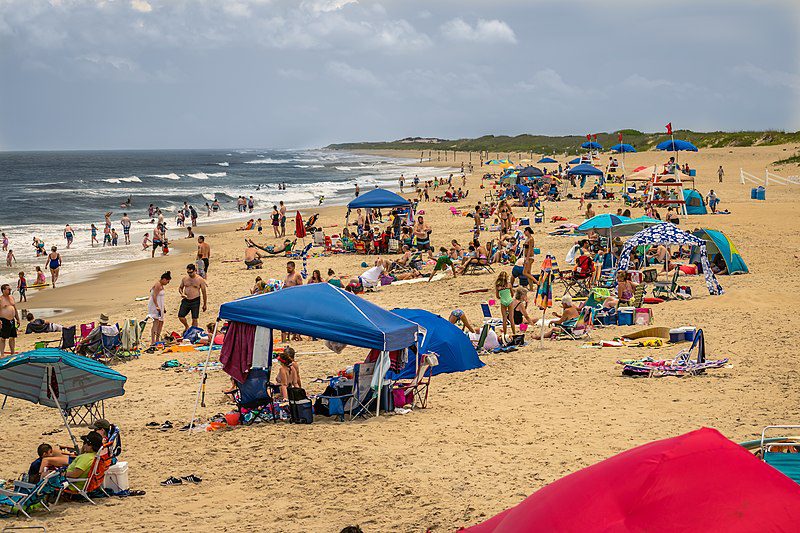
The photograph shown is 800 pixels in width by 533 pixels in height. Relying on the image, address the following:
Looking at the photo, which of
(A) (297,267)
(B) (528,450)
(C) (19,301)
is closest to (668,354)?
(B) (528,450)

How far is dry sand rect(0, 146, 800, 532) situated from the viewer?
7.62m

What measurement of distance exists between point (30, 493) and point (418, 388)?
4.91 m

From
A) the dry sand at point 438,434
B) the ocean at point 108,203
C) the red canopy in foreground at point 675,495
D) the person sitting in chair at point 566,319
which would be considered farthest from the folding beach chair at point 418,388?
the ocean at point 108,203

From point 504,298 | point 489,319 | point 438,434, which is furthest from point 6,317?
point 438,434

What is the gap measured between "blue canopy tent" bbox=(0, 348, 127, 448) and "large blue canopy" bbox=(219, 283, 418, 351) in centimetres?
158

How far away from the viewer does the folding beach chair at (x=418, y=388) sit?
10.7 metres

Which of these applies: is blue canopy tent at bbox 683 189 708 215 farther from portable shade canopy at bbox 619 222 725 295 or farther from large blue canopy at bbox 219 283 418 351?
large blue canopy at bbox 219 283 418 351

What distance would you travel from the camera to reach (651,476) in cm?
413

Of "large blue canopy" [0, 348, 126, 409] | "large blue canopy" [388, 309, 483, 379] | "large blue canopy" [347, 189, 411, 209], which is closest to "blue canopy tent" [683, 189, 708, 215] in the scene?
"large blue canopy" [347, 189, 411, 209]

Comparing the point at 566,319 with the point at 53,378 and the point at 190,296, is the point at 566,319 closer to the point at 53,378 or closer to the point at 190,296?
the point at 190,296

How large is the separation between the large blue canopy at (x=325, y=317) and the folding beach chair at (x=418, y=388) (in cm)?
48

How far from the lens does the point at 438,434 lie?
31.1 feet

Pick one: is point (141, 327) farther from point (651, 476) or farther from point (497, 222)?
point (497, 222)

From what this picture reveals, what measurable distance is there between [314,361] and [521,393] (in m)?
3.71
